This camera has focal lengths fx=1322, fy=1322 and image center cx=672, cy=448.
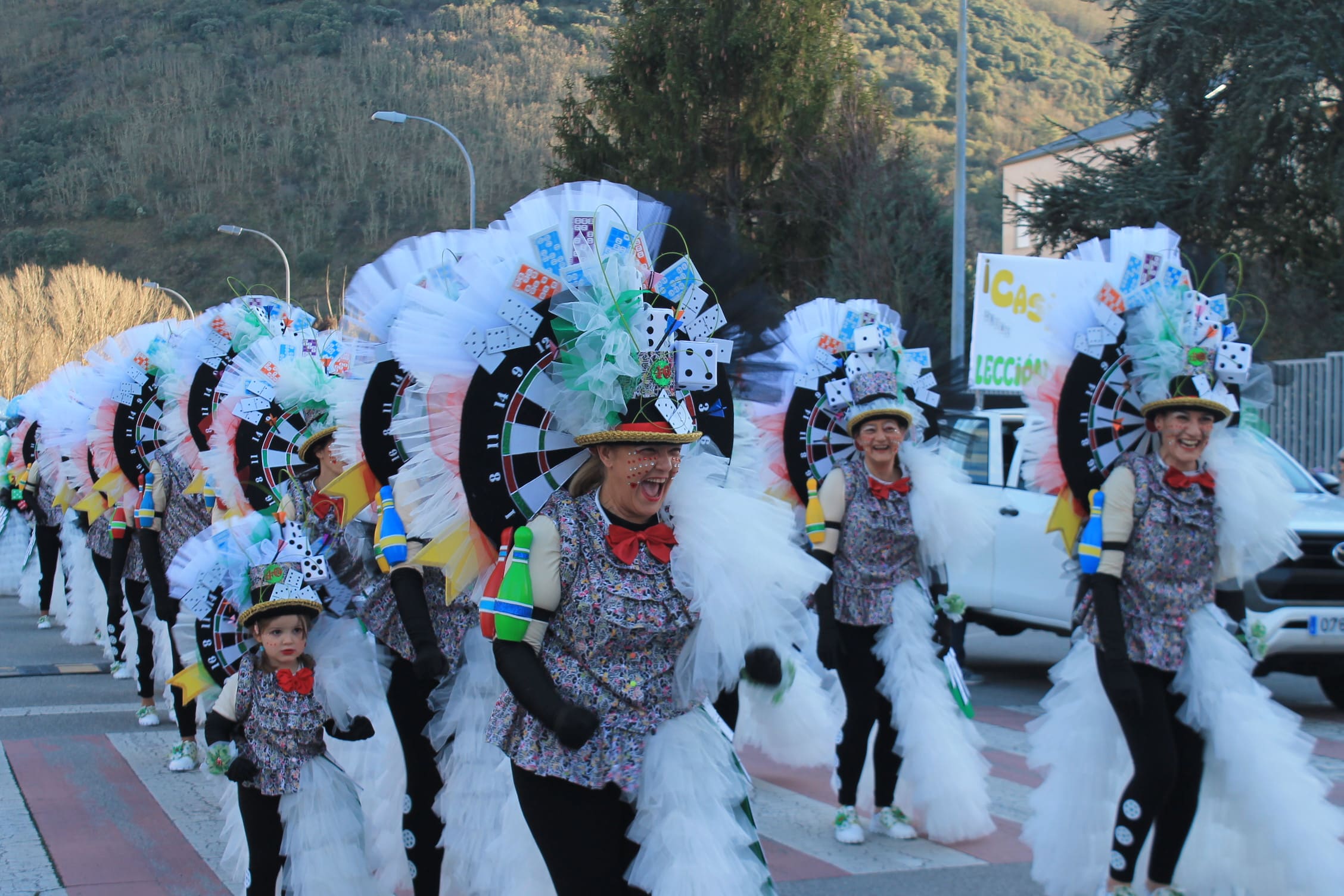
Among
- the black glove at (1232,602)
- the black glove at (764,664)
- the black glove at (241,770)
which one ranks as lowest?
the black glove at (241,770)

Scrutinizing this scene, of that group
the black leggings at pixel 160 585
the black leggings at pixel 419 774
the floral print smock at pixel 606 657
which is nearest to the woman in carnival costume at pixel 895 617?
the black leggings at pixel 419 774

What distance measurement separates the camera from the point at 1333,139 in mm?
20250

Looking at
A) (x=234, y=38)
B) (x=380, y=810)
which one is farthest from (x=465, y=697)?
(x=234, y=38)

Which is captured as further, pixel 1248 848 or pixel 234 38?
pixel 234 38

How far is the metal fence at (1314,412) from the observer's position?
15555mm

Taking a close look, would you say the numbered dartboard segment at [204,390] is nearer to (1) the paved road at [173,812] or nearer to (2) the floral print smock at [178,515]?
(2) the floral print smock at [178,515]

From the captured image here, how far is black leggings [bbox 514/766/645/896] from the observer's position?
341 cm

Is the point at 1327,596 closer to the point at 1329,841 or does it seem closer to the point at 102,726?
the point at 1329,841

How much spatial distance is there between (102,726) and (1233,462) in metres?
7.59

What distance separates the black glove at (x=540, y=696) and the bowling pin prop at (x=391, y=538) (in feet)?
5.90

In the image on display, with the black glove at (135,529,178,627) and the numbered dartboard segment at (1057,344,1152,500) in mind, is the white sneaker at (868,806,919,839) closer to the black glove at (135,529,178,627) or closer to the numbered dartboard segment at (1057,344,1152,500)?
the numbered dartboard segment at (1057,344,1152,500)

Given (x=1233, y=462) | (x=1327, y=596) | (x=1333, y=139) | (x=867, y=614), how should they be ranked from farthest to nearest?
(x=1333, y=139)
(x=1327, y=596)
(x=867, y=614)
(x=1233, y=462)

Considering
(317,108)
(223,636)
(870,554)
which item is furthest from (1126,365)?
(317,108)

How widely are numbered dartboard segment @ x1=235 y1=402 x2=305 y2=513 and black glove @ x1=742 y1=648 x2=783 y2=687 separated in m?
3.47
